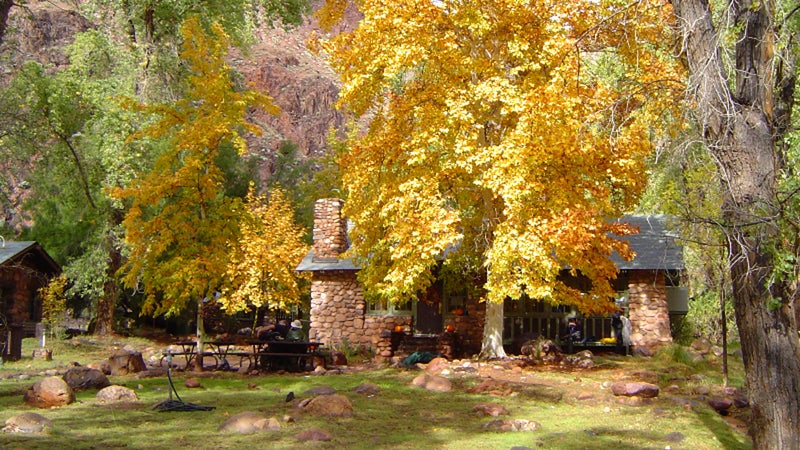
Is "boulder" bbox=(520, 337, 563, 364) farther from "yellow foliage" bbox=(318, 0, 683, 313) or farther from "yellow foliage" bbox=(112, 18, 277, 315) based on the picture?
"yellow foliage" bbox=(112, 18, 277, 315)

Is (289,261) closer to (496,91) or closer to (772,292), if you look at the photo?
(496,91)

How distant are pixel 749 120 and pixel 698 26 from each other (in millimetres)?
1243

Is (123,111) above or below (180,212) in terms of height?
above

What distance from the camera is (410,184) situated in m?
18.7

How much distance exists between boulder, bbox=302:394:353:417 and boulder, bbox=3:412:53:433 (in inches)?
143

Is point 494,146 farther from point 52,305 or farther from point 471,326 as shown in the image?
point 52,305

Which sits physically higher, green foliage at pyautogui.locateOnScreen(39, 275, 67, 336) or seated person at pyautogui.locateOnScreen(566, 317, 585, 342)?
green foliage at pyautogui.locateOnScreen(39, 275, 67, 336)

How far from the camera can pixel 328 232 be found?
25.1m

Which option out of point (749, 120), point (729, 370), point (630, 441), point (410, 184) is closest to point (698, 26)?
point (749, 120)

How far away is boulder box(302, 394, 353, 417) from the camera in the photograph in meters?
12.4

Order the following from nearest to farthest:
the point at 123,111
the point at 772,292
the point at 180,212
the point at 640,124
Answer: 1. the point at 772,292
2. the point at 640,124
3. the point at 180,212
4. the point at 123,111

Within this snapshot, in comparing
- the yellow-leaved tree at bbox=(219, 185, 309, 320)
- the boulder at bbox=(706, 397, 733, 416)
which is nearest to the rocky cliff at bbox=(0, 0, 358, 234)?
the yellow-leaved tree at bbox=(219, 185, 309, 320)

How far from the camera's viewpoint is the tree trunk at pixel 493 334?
68.5 ft

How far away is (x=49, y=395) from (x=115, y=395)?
110cm
